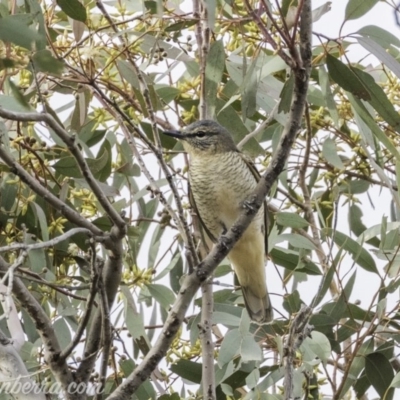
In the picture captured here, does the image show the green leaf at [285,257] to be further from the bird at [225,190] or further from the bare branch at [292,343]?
the bare branch at [292,343]

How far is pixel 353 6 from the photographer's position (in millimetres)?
2768

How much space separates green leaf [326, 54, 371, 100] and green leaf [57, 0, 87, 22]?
0.81m

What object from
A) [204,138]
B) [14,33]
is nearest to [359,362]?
[204,138]

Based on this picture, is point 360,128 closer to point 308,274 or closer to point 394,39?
point 394,39

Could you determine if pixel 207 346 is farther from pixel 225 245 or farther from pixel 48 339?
pixel 48 339

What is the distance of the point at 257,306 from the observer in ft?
13.0

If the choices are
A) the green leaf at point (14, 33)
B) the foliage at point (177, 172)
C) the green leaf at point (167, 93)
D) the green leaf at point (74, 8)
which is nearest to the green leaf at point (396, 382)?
the foliage at point (177, 172)

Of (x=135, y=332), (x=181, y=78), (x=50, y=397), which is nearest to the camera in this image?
(x=50, y=397)

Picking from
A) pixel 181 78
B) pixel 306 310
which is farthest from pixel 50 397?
pixel 181 78

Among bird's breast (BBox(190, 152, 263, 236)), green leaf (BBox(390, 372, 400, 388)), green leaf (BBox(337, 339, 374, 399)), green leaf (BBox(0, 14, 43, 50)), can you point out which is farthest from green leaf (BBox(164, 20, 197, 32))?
green leaf (BBox(0, 14, 43, 50))

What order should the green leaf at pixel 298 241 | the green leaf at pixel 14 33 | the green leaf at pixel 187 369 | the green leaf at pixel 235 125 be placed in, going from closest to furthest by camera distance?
the green leaf at pixel 14 33 → the green leaf at pixel 187 369 → the green leaf at pixel 235 125 → the green leaf at pixel 298 241

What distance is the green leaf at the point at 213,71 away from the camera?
302 centimetres

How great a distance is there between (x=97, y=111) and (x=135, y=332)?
91 centimetres

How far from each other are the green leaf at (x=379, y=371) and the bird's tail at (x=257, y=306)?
0.84m
